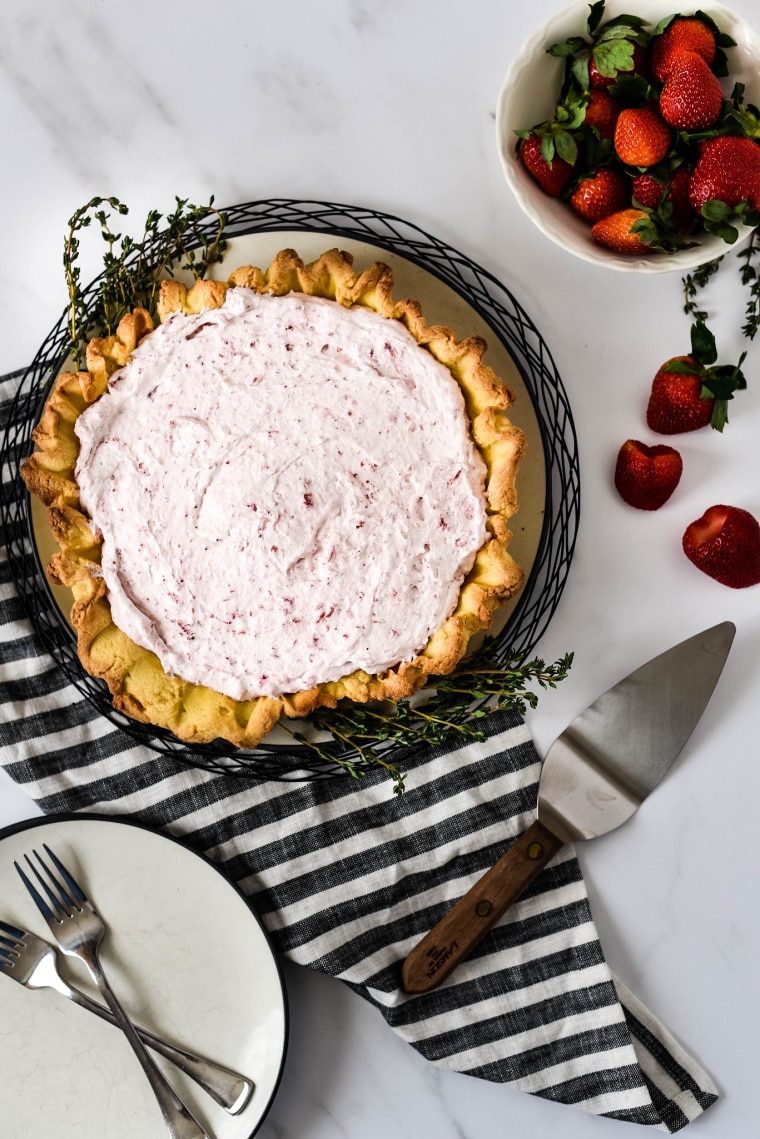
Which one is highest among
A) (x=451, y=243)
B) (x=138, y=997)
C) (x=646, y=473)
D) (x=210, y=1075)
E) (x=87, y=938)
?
(x=451, y=243)

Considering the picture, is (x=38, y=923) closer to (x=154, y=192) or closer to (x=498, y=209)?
(x=154, y=192)

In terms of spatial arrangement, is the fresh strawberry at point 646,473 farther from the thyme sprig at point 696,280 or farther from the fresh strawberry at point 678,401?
the thyme sprig at point 696,280

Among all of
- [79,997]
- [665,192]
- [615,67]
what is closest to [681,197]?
[665,192]

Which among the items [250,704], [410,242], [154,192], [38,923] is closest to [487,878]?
[250,704]

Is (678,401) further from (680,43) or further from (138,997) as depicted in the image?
(138,997)

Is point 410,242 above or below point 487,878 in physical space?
above

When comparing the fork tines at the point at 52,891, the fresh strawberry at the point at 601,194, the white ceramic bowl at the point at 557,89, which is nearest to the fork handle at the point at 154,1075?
the fork tines at the point at 52,891

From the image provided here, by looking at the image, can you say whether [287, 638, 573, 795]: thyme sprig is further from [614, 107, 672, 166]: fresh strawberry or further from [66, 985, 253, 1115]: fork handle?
[614, 107, 672, 166]: fresh strawberry

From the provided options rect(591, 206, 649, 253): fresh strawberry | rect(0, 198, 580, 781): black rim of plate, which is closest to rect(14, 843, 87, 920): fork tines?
rect(0, 198, 580, 781): black rim of plate
